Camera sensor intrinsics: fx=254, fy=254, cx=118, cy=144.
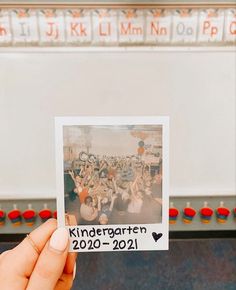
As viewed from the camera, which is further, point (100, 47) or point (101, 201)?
point (100, 47)

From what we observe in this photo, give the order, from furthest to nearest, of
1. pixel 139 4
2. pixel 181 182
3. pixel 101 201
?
pixel 181 182 < pixel 139 4 < pixel 101 201

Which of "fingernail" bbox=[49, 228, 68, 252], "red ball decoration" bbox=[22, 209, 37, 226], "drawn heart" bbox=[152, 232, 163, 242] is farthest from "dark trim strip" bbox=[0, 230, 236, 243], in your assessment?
"fingernail" bbox=[49, 228, 68, 252]

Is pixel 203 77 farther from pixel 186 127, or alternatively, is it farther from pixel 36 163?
pixel 36 163

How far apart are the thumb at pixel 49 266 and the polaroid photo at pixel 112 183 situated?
7 centimetres

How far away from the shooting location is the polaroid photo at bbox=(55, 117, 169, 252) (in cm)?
46

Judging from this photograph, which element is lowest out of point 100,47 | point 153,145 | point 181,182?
point 181,182

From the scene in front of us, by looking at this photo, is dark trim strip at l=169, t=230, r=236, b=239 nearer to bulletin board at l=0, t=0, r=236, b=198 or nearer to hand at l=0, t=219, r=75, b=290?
bulletin board at l=0, t=0, r=236, b=198

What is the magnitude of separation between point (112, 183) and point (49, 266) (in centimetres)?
19

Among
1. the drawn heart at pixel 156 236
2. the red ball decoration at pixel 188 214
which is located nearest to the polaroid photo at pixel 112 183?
the drawn heart at pixel 156 236

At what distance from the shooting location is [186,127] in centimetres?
103

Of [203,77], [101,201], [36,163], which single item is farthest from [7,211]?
[203,77]

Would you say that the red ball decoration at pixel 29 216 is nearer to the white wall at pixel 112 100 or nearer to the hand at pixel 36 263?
the white wall at pixel 112 100

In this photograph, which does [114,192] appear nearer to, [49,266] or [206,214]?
[49,266]

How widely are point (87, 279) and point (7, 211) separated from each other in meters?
0.44
